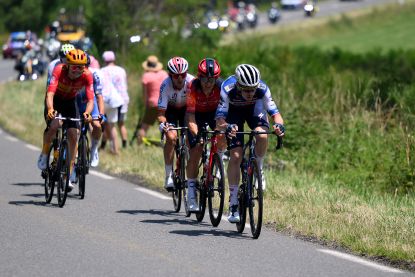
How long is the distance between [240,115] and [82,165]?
273cm

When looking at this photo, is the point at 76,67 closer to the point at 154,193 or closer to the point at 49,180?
the point at 49,180

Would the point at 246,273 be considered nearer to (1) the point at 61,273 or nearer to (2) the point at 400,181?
(1) the point at 61,273

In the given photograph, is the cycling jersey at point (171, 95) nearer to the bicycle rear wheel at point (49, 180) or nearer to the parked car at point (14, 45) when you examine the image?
the bicycle rear wheel at point (49, 180)

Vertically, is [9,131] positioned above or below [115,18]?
below

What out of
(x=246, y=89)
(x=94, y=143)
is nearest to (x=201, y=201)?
(x=246, y=89)

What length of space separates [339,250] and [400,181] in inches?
225

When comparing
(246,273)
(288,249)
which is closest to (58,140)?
(288,249)

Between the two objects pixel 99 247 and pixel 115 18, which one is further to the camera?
pixel 115 18

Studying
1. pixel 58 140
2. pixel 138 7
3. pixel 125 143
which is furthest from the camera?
pixel 138 7

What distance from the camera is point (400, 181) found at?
15.8 metres

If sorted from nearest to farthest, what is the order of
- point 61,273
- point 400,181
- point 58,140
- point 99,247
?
point 61,273
point 99,247
point 58,140
point 400,181

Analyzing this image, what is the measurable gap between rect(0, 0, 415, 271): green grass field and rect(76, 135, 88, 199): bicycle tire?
4.97 ft

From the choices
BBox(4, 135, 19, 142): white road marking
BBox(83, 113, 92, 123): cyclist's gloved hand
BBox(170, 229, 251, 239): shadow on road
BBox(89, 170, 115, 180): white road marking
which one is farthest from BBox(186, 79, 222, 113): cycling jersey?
BBox(4, 135, 19, 142): white road marking

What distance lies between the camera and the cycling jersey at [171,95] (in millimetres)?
12547
